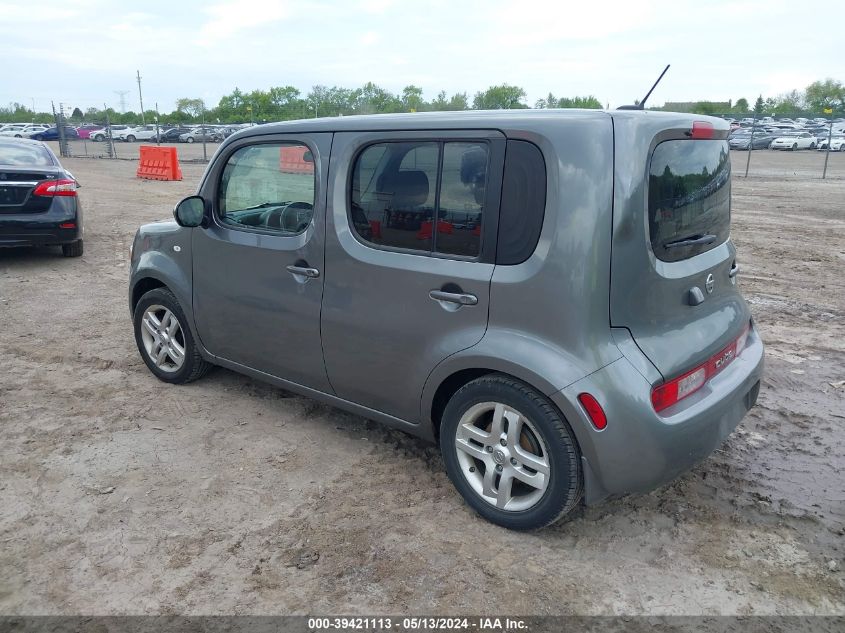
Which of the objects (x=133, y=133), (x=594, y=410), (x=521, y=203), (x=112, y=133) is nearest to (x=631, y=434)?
(x=594, y=410)

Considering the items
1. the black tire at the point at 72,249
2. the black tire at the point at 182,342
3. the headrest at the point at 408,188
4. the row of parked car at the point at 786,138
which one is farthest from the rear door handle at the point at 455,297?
the row of parked car at the point at 786,138

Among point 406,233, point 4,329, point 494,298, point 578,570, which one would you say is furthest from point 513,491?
point 4,329

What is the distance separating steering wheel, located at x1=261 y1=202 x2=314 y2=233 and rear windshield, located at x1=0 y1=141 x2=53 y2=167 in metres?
6.04

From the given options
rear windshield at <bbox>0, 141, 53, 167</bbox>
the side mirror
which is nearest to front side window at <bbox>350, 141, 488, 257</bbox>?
the side mirror

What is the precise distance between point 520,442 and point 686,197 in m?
1.32

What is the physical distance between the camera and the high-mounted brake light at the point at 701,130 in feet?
10.3

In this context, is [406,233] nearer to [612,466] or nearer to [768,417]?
[612,466]

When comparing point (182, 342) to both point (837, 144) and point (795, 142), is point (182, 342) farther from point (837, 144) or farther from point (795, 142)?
point (795, 142)

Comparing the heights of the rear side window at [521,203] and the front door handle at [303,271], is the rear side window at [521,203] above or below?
above

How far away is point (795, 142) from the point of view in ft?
140

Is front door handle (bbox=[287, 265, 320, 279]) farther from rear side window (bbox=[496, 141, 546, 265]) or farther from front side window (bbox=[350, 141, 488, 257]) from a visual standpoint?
rear side window (bbox=[496, 141, 546, 265])

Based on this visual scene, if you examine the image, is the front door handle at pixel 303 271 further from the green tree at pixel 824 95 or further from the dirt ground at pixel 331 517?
the green tree at pixel 824 95

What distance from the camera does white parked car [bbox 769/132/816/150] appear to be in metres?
42.4

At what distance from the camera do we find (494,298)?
3.07 meters
